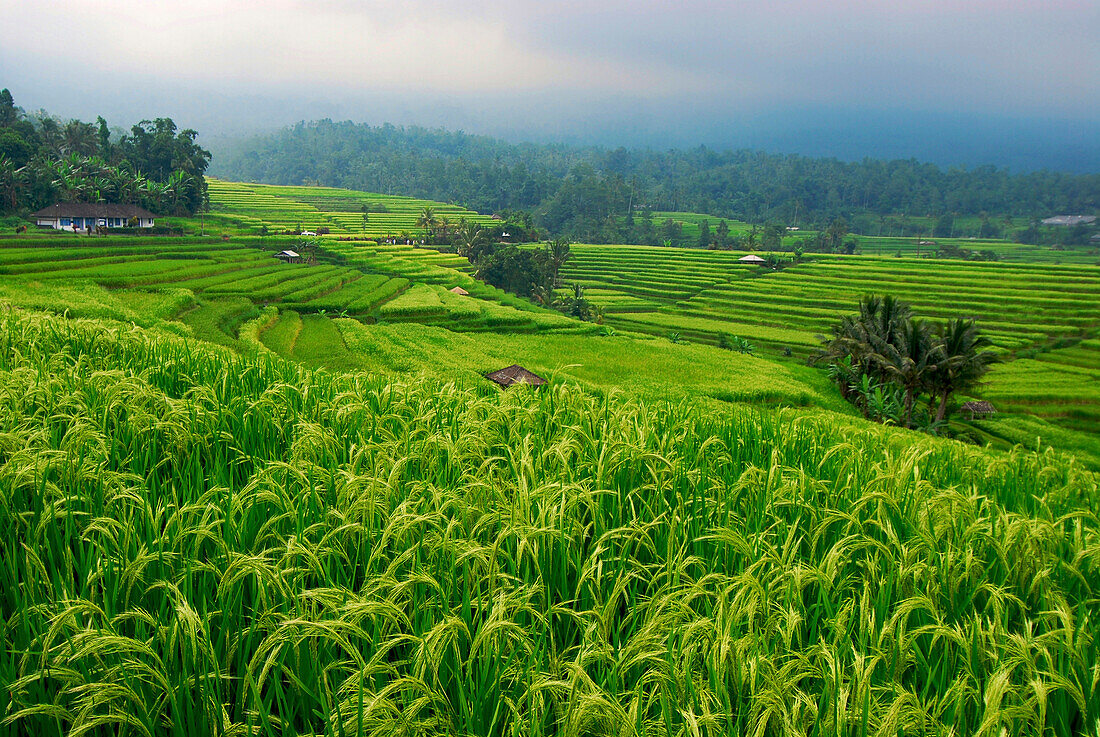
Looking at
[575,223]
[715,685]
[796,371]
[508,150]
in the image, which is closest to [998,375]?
[796,371]

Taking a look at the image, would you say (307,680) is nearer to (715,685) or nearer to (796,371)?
(715,685)

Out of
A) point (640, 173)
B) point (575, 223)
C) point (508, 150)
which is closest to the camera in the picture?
point (575, 223)

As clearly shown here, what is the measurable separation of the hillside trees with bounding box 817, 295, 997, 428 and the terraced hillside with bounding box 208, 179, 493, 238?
37.6 metres

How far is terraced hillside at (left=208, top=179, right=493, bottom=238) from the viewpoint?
173 ft

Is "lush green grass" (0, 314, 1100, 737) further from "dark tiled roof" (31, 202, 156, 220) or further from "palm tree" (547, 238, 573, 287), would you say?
"palm tree" (547, 238, 573, 287)

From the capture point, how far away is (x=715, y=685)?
151cm

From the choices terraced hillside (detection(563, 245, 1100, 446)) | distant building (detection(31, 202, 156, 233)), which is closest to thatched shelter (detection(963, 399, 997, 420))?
terraced hillside (detection(563, 245, 1100, 446))

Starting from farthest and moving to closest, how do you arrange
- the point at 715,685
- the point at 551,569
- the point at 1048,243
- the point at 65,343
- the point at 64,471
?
the point at 1048,243
the point at 65,343
the point at 64,471
the point at 551,569
the point at 715,685

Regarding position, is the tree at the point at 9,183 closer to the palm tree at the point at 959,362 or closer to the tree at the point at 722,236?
the palm tree at the point at 959,362

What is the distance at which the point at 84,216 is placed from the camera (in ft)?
123

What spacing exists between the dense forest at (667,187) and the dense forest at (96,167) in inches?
1960

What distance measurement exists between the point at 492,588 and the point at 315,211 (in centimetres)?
6845

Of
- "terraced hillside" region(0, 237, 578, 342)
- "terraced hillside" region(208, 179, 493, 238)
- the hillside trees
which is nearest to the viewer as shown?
"terraced hillside" region(0, 237, 578, 342)

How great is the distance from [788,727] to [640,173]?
166 meters
